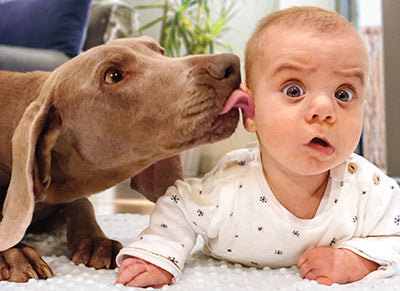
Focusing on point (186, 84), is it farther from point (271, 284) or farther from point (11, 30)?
point (11, 30)

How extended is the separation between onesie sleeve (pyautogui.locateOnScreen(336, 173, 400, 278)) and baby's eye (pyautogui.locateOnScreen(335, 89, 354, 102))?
0.76 ft

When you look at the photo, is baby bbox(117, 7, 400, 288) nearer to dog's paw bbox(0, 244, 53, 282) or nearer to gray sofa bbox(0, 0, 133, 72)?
dog's paw bbox(0, 244, 53, 282)

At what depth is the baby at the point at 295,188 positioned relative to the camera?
3.46ft

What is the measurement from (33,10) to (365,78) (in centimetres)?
253

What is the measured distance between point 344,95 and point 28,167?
0.73 m

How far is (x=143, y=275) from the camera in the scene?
1.07 meters

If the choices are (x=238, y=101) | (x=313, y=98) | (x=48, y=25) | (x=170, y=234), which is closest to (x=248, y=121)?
(x=238, y=101)

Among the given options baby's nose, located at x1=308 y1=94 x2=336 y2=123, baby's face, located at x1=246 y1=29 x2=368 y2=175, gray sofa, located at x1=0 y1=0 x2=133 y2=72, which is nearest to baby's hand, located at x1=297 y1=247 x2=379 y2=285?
baby's face, located at x1=246 y1=29 x2=368 y2=175

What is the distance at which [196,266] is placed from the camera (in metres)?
1.23

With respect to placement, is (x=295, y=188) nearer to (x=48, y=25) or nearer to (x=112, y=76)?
(x=112, y=76)

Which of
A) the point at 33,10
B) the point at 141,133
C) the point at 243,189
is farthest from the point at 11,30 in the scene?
the point at 243,189

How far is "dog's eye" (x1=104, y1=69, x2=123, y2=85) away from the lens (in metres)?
1.26

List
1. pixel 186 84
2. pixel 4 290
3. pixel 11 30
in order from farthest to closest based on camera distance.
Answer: pixel 11 30
pixel 186 84
pixel 4 290

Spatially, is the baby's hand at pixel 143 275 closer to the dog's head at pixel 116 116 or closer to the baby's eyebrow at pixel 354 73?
the dog's head at pixel 116 116
